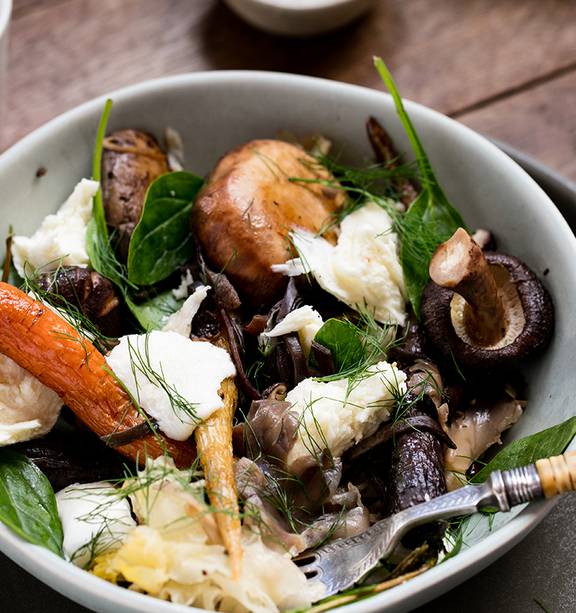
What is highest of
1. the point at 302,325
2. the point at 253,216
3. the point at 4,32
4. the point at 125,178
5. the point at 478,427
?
the point at 4,32

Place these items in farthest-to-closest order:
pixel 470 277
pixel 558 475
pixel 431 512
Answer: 1. pixel 470 277
2. pixel 431 512
3. pixel 558 475

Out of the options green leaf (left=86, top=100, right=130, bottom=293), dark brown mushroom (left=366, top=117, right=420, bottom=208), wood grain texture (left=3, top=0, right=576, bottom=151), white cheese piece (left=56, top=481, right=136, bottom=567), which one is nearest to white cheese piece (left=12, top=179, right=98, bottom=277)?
green leaf (left=86, top=100, right=130, bottom=293)

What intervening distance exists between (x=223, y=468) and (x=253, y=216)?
2.27 feet

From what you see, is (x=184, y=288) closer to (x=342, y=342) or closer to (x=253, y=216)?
(x=253, y=216)

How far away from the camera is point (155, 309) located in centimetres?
234

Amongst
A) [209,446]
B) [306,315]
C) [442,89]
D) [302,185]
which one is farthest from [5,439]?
[442,89]

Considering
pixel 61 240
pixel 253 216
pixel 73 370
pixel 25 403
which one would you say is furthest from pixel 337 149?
pixel 25 403

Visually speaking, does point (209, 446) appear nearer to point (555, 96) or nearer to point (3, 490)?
point (3, 490)

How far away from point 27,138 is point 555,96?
2039mm

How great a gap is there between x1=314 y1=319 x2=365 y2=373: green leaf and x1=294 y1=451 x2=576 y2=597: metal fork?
1.40 feet

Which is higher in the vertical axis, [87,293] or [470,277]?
[87,293]

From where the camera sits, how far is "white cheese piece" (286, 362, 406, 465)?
196 cm

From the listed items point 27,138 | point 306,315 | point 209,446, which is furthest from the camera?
point 27,138

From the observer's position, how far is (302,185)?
245 centimetres
